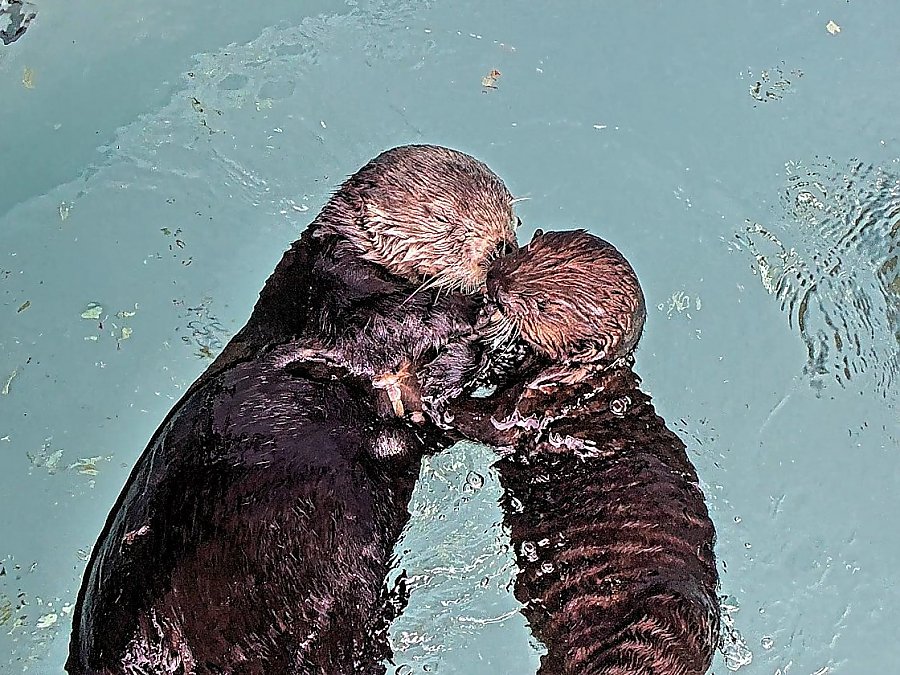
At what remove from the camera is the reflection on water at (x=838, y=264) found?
13.1ft

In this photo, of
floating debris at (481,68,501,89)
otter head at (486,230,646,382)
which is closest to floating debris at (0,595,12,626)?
otter head at (486,230,646,382)

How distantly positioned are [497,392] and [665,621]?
0.82 m

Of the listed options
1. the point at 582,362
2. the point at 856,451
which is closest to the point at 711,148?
the point at 856,451

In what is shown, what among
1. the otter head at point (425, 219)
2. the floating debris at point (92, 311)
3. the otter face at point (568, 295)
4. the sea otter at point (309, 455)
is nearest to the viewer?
the sea otter at point (309, 455)

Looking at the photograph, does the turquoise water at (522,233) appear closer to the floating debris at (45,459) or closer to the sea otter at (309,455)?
the floating debris at (45,459)

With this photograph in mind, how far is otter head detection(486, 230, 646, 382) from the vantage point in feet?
8.35

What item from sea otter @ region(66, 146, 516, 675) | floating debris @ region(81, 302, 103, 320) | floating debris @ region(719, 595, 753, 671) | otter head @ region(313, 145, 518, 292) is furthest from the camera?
floating debris @ region(81, 302, 103, 320)

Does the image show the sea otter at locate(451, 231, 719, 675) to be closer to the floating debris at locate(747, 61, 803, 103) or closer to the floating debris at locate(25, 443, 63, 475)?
the floating debris at locate(25, 443, 63, 475)

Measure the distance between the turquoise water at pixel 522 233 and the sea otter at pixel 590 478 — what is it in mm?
723

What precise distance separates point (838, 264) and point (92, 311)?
312 cm

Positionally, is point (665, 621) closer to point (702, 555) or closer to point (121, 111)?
point (702, 555)

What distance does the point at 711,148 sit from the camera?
14.2 feet

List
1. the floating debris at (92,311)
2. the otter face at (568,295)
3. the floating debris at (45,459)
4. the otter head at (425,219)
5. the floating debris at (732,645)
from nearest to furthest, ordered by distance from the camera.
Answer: the otter face at (568,295) → the otter head at (425,219) → the floating debris at (732,645) → the floating debris at (45,459) → the floating debris at (92,311)

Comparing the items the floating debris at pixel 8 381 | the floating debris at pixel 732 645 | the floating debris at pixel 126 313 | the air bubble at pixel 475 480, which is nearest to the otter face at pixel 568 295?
the air bubble at pixel 475 480
